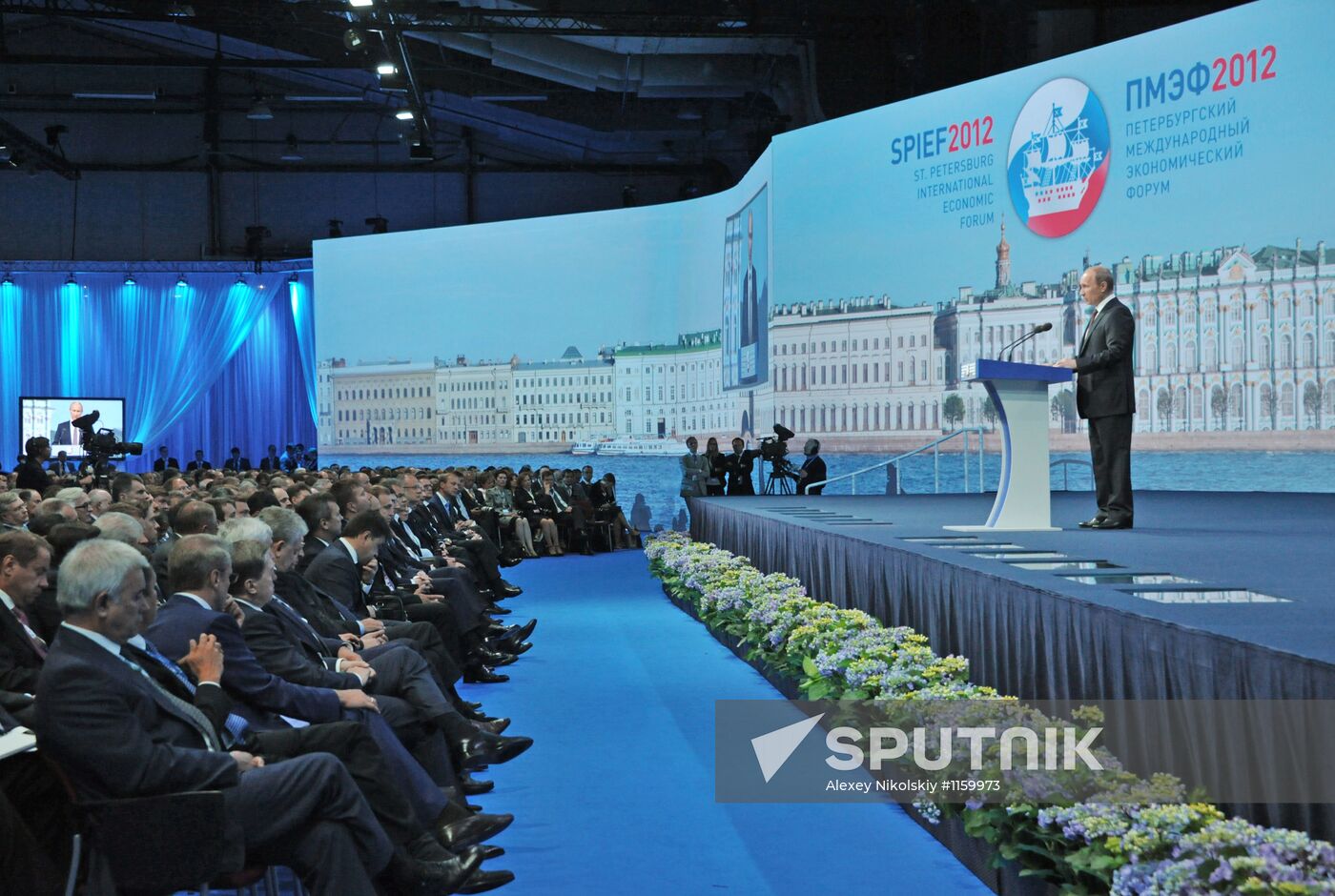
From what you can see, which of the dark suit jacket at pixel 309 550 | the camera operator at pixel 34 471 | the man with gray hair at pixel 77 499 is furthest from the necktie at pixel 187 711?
the camera operator at pixel 34 471

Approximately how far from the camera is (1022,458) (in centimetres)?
559

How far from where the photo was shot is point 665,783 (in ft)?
15.2

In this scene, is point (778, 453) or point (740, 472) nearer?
point (778, 453)

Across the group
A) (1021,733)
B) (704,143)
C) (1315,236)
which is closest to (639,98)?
(704,143)

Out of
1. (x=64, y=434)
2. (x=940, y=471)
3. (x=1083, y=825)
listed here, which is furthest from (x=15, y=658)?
(x=64, y=434)

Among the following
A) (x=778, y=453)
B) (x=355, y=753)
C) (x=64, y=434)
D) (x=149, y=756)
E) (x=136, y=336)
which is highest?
(x=136, y=336)

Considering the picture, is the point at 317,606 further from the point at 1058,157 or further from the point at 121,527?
the point at 1058,157

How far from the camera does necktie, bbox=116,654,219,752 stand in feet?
9.03

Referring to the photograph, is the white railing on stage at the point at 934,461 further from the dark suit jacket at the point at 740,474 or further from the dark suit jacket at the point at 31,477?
the dark suit jacket at the point at 31,477

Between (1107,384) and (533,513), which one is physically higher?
(1107,384)

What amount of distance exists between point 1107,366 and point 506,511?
31.7 feet

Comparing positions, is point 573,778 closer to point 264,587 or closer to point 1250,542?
point 264,587

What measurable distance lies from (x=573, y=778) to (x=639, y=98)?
51.0 ft

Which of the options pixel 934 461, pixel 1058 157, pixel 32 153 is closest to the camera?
pixel 1058 157
